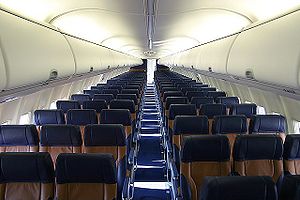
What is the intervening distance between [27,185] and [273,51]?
333 cm

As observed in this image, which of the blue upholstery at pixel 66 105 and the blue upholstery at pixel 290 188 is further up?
the blue upholstery at pixel 66 105

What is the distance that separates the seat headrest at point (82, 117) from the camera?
6.85 m

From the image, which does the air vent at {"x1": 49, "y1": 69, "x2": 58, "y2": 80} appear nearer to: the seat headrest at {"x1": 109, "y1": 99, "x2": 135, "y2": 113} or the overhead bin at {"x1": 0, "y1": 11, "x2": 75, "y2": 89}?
the overhead bin at {"x1": 0, "y1": 11, "x2": 75, "y2": 89}

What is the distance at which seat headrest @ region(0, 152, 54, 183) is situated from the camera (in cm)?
339

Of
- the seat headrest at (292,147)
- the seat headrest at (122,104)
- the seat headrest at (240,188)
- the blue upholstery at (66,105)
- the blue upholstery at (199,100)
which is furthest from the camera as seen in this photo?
the blue upholstery at (199,100)

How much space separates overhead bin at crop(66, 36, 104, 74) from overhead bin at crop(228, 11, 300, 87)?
311 centimetres

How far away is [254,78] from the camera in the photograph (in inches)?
237

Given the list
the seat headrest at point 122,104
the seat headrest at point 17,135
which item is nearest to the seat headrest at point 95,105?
the seat headrest at point 122,104

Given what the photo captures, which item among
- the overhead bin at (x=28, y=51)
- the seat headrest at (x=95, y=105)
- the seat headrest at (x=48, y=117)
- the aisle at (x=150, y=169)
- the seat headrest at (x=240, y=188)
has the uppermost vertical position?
the overhead bin at (x=28, y=51)

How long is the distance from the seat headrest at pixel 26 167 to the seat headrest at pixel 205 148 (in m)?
1.53

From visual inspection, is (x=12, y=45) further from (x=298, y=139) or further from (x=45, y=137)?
(x=298, y=139)

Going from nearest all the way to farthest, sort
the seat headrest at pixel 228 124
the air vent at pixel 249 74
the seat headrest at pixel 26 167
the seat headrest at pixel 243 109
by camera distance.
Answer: the seat headrest at pixel 26 167
the seat headrest at pixel 228 124
the air vent at pixel 249 74
the seat headrest at pixel 243 109

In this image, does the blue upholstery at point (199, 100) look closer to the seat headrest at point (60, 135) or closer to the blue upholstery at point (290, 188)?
the seat headrest at point (60, 135)

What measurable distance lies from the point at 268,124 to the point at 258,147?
1957 millimetres
